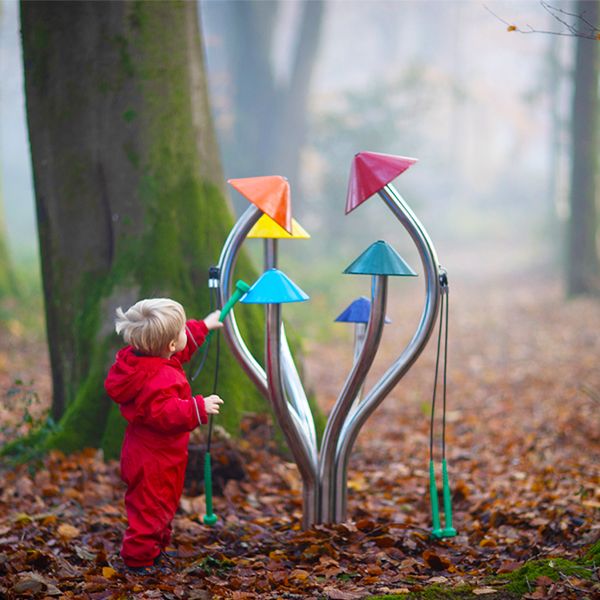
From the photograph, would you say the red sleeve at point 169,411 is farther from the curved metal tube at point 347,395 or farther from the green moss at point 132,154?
the green moss at point 132,154

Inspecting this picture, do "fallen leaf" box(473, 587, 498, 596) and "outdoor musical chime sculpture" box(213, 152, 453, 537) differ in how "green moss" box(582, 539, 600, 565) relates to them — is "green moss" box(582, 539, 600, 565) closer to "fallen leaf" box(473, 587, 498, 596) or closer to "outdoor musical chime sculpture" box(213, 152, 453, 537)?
"fallen leaf" box(473, 587, 498, 596)

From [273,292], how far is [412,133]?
17.3 meters

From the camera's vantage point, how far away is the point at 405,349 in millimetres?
3326

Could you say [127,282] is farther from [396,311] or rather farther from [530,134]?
[530,134]

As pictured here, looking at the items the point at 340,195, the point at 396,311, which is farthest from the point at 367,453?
the point at 340,195

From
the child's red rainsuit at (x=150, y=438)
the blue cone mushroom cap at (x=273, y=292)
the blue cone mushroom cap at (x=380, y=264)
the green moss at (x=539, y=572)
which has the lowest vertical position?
the green moss at (x=539, y=572)

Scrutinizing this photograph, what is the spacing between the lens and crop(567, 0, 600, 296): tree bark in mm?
12359

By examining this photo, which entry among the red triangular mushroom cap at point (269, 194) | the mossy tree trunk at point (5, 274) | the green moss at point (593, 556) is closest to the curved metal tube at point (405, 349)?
the red triangular mushroom cap at point (269, 194)

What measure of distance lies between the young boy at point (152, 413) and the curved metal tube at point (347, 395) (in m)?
0.61

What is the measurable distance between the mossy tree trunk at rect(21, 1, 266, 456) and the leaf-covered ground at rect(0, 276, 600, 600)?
50cm

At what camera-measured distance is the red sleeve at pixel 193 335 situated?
3.35m

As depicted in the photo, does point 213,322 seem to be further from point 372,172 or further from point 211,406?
point 372,172

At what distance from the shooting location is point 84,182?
15.9ft

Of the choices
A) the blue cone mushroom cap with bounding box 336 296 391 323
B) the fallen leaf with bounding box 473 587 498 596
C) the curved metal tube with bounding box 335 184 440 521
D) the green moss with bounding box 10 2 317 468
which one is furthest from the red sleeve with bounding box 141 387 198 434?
the green moss with bounding box 10 2 317 468
